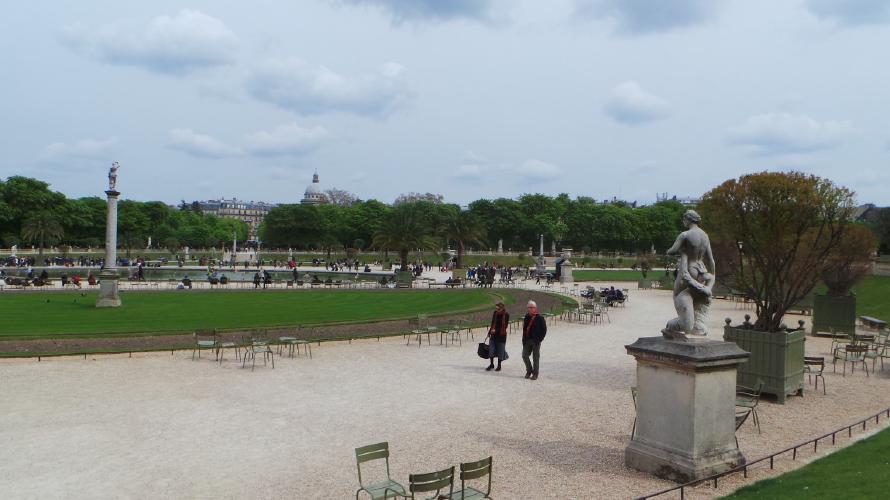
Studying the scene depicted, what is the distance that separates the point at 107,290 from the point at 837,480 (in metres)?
30.6

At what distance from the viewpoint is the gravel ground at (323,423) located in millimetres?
8742

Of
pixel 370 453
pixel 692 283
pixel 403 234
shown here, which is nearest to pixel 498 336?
pixel 692 283

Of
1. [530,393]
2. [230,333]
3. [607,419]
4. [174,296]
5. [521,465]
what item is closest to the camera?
[521,465]

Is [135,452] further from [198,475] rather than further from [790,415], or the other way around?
[790,415]

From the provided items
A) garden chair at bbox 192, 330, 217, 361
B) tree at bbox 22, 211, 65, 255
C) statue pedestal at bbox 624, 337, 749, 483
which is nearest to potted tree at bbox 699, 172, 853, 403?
statue pedestal at bbox 624, 337, 749, 483

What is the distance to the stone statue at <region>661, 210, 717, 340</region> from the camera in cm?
923

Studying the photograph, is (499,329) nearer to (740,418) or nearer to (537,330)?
(537,330)

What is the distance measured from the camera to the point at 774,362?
1385cm

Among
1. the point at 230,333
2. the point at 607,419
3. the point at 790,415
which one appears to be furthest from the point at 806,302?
the point at 230,333

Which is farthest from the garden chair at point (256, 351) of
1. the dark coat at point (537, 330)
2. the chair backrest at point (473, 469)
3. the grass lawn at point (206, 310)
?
the chair backrest at point (473, 469)

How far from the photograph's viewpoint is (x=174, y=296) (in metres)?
36.8

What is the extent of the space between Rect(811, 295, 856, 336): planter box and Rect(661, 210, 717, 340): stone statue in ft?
58.8

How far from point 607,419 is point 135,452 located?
8.21 meters

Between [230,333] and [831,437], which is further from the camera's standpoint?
[230,333]
